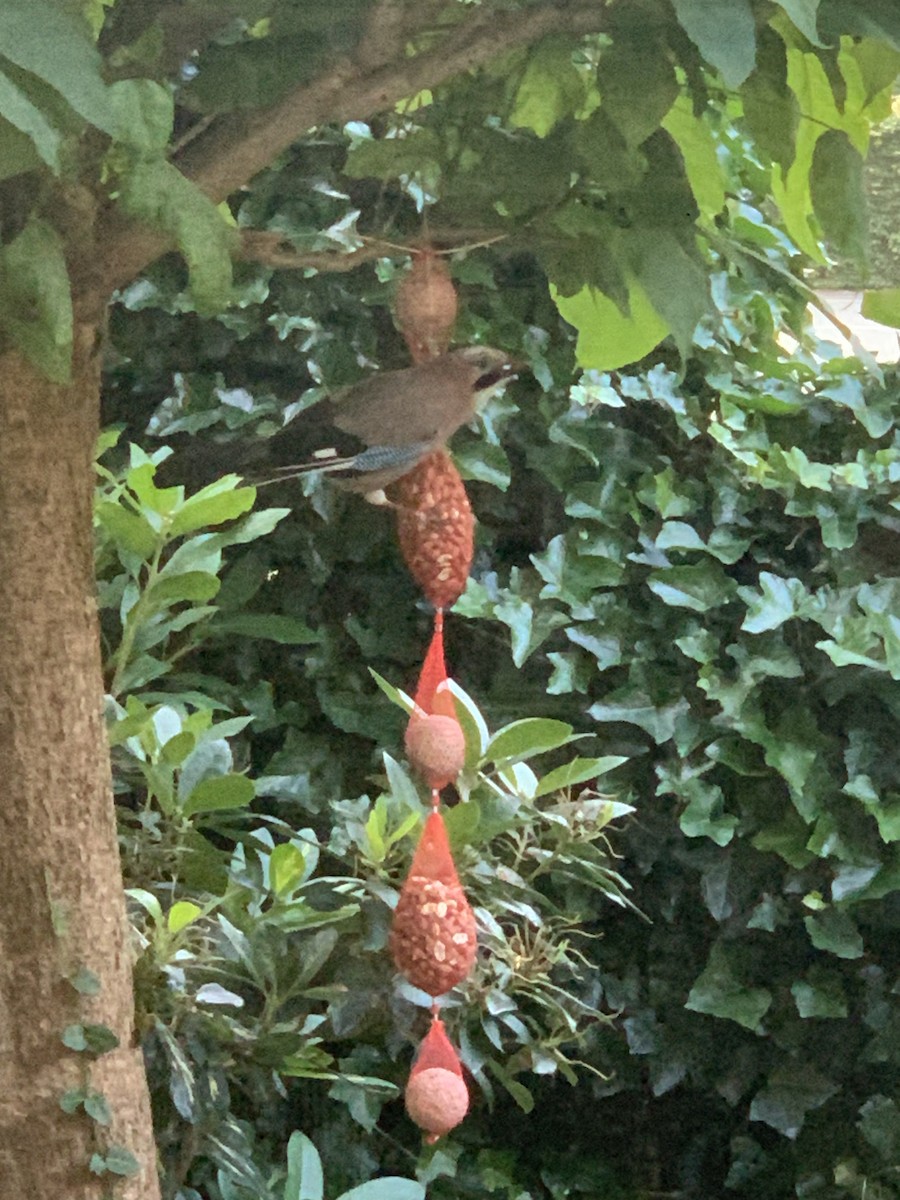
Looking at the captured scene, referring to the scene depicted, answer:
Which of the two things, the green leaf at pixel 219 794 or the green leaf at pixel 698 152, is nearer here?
the green leaf at pixel 698 152

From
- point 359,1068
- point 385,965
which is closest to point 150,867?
point 385,965

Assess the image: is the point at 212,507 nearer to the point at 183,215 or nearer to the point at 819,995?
the point at 183,215

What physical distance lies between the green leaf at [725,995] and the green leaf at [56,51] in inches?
36.0

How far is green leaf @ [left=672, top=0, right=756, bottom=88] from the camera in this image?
1.17ft

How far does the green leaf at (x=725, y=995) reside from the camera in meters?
1.07

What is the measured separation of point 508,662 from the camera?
1.16m

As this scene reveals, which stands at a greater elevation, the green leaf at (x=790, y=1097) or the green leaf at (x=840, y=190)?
the green leaf at (x=840, y=190)

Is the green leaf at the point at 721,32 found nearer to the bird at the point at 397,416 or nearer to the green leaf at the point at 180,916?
the bird at the point at 397,416

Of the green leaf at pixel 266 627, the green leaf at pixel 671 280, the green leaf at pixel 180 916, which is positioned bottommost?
the green leaf at pixel 180 916

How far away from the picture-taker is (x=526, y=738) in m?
0.85

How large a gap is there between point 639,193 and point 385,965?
52 centimetres

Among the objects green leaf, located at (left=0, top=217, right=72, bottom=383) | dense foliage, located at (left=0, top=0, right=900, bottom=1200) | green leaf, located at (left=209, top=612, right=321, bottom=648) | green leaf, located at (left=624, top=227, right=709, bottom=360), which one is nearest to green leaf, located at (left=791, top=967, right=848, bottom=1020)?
dense foliage, located at (left=0, top=0, right=900, bottom=1200)

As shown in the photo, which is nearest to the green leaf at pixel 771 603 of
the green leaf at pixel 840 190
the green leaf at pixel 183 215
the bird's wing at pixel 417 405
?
the bird's wing at pixel 417 405

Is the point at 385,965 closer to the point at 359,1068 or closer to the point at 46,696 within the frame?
the point at 359,1068
